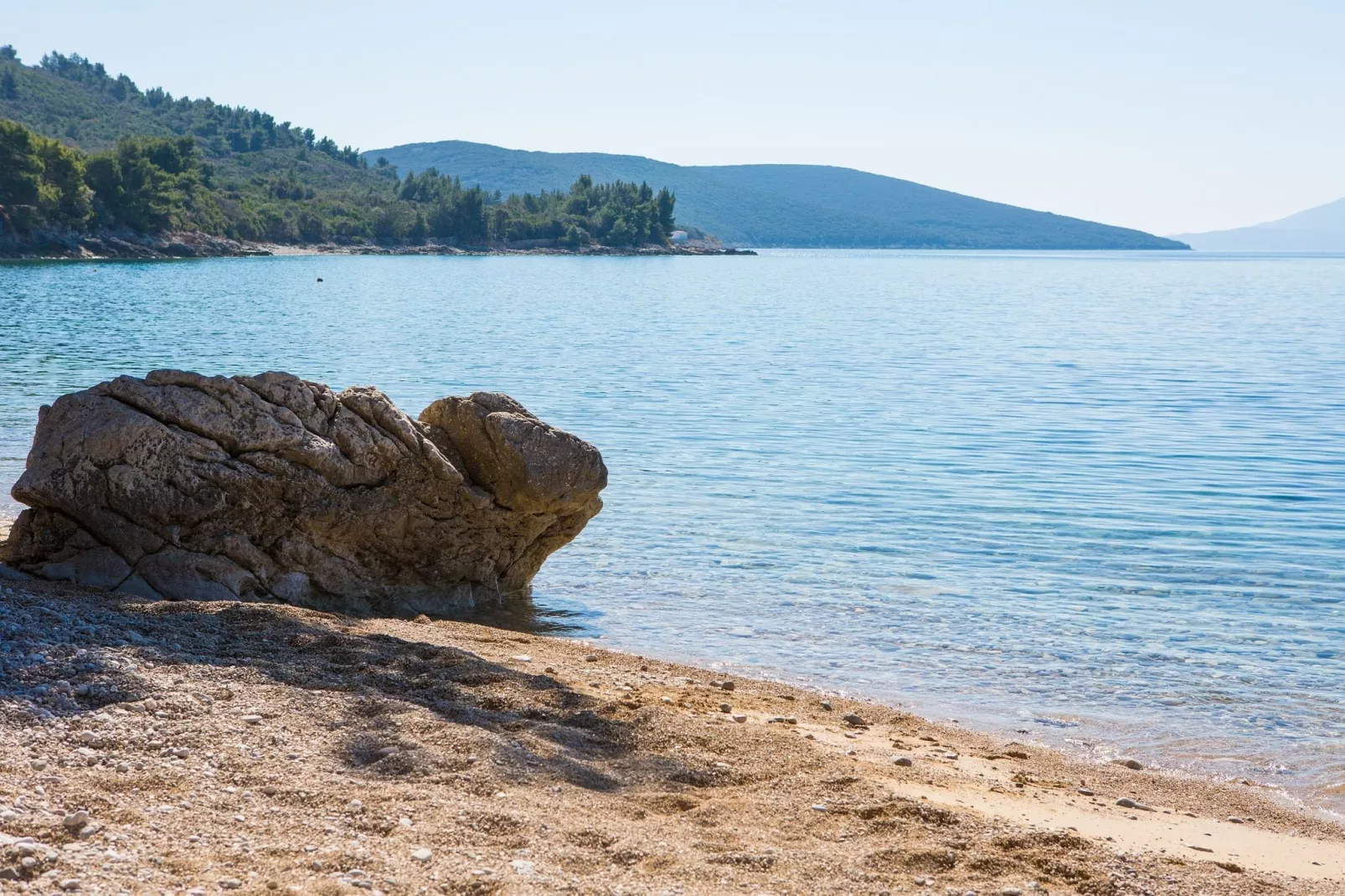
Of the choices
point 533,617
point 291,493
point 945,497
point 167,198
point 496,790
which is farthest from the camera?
point 167,198

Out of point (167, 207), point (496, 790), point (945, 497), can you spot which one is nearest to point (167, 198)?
point (167, 207)

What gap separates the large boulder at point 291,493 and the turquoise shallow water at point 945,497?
1.25 metres

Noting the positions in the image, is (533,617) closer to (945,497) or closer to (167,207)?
(945,497)

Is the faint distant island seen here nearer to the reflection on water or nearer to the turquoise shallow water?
the turquoise shallow water

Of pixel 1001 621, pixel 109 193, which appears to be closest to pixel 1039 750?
pixel 1001 621

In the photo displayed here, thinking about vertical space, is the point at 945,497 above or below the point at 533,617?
above

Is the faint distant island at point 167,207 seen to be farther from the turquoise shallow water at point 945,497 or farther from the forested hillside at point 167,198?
the turquoise shallow water at point 945,497

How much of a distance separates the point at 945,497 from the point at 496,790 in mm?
12414

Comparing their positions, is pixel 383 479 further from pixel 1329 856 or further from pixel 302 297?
pixel 302 297

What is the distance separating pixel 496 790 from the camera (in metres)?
5.78

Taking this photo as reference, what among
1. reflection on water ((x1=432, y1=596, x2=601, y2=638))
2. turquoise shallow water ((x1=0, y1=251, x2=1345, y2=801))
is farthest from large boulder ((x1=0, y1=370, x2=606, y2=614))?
turquoise shallow water ((x1=0, y1=251, x2=1345, y2=801))

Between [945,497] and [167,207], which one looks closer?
[945,497]

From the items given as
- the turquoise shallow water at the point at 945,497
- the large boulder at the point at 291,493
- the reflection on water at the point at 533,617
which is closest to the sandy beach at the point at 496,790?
the large boulder at the point at 291,493

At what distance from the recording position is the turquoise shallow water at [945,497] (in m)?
9.98
